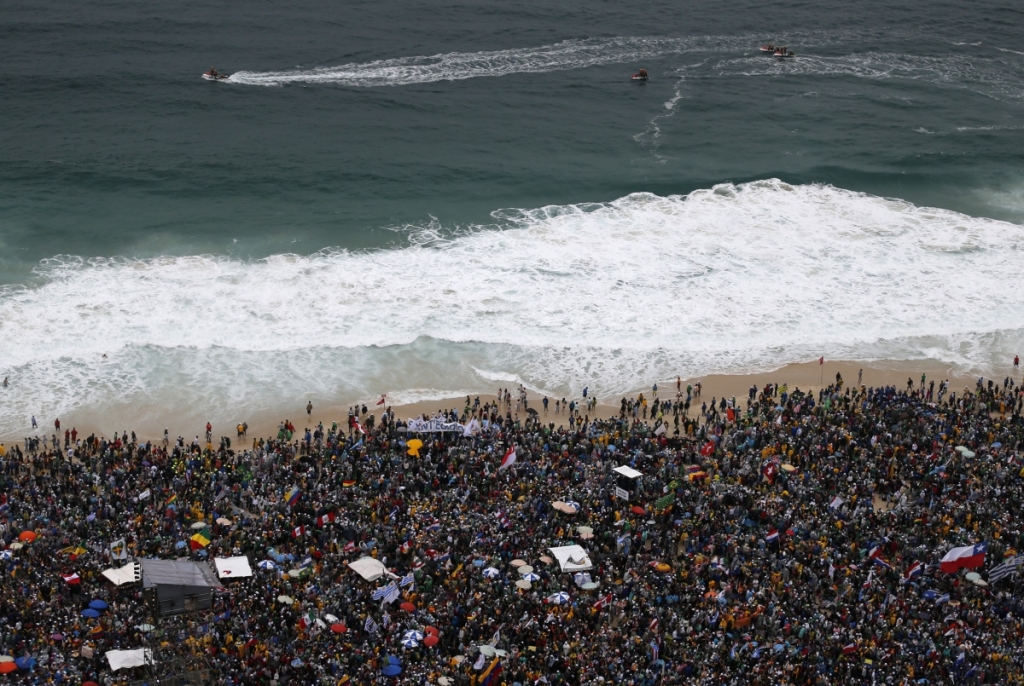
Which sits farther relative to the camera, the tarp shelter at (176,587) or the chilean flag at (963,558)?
the chilean flag at (963,558)

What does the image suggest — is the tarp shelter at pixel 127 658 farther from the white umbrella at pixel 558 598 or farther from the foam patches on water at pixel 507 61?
the foam patches on water at pixel 507 61

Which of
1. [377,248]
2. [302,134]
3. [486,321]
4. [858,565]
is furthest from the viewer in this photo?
[302,134]

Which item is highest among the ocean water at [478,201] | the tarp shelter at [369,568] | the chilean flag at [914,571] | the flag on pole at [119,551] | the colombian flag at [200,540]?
the ocean water at [478,201]

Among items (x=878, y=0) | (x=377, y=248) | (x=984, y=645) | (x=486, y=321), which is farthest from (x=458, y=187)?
(x=878, y=0)

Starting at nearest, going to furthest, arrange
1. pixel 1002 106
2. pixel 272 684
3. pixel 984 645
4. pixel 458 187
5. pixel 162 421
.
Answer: pixel 272 684
pixel 984 645
pixel 162 421
pixel 458 187
pixel 1002 106

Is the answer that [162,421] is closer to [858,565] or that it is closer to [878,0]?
[858,565]

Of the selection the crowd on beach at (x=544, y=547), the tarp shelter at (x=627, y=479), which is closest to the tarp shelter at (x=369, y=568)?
the crowd on beach at (x=544, y=547)

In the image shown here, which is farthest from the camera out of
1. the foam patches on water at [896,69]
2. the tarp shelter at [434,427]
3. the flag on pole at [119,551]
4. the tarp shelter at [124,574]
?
the foam patches on water at [896,69]

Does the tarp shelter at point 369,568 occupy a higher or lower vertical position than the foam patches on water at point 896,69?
lower
